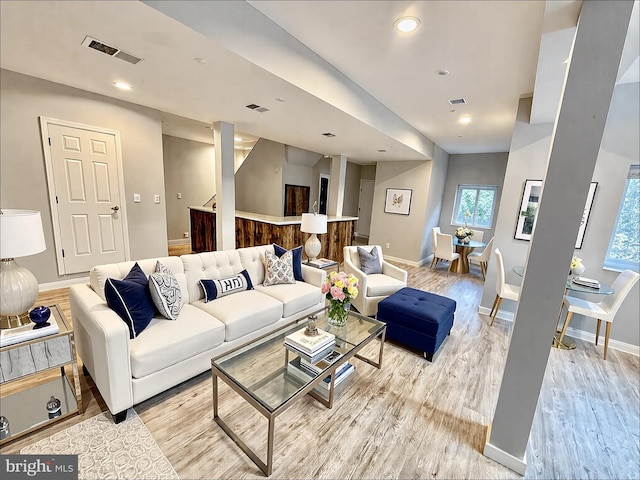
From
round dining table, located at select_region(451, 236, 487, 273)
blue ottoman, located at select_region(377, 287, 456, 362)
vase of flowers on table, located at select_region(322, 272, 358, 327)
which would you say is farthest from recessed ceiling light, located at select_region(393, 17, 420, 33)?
round dining table, located at select_region(451, 236, 487, 273)

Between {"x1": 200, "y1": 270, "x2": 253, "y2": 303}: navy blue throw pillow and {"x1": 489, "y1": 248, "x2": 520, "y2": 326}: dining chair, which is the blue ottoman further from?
{"x1": 200, "y1": 270, "x2": 253, "y2": 303}: navy blue throw pillow

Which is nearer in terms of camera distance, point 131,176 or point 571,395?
point 571,395

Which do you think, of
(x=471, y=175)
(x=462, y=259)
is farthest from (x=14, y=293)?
(x=471, y=175)

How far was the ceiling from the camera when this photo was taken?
1.77 metres

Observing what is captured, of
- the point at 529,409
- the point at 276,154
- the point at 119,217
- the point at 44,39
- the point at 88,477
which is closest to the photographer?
the point at 88,477

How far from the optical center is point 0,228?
4.61ft

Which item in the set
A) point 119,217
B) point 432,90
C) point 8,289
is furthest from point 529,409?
point 119,217

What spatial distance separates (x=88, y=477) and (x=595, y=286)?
4293 mm

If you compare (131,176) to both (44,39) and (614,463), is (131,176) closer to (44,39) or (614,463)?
(44,39)

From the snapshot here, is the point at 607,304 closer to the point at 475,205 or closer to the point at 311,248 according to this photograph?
the point at 311,248

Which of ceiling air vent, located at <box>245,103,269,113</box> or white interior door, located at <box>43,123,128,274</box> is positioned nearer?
ceiling air vent, located at <box>245,103,269,113</box>

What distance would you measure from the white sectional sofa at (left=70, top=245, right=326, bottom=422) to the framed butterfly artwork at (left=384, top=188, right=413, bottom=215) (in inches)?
170

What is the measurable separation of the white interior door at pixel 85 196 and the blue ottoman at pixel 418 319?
393 centimetres

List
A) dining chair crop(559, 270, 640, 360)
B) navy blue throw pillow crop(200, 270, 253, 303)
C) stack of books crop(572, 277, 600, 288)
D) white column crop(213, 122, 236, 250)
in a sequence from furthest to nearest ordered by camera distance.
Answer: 1. white column crop(213, 122, 236, 250)
2. stack of books crop(572, 277, 600, 288)
3. dining chair crop(559, 270, 640, 360)
4. navy blue throw pillow crop(200, 270, 253, 303)
